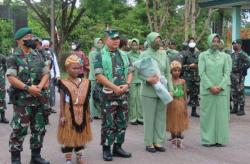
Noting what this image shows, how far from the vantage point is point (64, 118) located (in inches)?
290

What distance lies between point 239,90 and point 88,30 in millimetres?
26914

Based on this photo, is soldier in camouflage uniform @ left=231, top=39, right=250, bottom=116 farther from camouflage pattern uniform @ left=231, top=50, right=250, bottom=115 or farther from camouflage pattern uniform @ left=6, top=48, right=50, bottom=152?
camouflage pattern uniform @ left=6, top=48, right=50, bottom=152

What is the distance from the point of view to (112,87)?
776 centimetres

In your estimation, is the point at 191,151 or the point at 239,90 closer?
the point at 191,151

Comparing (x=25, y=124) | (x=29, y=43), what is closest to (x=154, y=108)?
(x=25, y=124)

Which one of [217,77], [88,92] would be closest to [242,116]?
[217,77]

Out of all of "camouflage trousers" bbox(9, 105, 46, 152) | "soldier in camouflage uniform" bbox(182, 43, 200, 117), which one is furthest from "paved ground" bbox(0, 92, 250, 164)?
Answer: "soldier in camouflage uniform" bbox(182, 43, 200, 117)

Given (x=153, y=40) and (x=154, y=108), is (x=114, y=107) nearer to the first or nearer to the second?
(x=154, y=108)

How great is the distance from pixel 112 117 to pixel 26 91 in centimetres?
140

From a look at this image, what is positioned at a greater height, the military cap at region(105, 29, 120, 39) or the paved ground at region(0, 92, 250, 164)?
the military cap at region(105, 29, 120, 39)

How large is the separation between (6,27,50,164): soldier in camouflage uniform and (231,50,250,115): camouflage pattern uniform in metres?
6.86

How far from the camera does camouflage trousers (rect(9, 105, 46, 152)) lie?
7332mm

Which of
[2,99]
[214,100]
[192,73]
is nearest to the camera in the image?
[214,100]

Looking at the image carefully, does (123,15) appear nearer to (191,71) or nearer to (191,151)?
(191,71)
